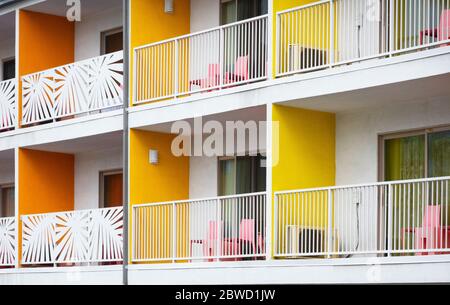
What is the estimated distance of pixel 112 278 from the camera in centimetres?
2398

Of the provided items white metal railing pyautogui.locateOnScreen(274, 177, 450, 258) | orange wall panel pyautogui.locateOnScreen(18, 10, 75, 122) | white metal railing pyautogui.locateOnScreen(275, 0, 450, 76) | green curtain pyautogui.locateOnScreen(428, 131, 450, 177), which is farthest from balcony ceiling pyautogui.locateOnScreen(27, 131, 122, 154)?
green curtain pyautogui.locateOnScreen(428, 131, 450, 177)

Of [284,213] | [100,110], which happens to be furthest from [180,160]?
[284,213]

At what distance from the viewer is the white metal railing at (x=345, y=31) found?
20.1 metres

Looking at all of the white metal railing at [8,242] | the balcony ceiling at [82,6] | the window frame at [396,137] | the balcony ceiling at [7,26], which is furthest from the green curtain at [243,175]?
the balcony ceiling at [7,26]

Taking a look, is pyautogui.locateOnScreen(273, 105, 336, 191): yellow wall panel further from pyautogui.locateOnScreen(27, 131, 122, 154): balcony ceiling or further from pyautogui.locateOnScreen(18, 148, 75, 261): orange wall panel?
pyautogui.locateOnScreen(18, 148, 75, 261): orange wall panel

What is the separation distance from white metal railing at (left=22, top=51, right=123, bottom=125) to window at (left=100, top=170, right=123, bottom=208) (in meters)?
1.63

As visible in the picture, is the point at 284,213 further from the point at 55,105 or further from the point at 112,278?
the point at 55,105

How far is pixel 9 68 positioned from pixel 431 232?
14863 mm

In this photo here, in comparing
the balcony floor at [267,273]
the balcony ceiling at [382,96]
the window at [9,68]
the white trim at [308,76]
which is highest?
the window at [9,68]

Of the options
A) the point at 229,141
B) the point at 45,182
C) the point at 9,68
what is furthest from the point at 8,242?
the point at 229,141

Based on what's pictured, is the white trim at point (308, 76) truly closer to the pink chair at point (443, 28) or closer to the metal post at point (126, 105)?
the metal post at point (126, 105)

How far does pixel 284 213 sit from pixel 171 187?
4279 mm

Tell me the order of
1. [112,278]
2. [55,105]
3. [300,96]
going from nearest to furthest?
[300,96], [112,278], [55,105]

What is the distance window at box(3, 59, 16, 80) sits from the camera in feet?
99.1
